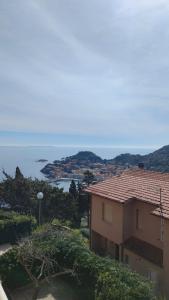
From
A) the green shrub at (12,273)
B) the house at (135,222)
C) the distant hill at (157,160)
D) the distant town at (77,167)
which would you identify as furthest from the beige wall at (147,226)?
the distant town at (77,167)

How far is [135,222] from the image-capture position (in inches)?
834

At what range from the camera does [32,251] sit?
14250 millimetres

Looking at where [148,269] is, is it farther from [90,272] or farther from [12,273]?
[12,273]

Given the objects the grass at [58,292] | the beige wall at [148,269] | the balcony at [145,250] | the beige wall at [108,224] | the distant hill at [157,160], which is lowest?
the grass at [58,292]

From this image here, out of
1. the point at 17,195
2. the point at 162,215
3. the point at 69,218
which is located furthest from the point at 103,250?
the point at 17,195

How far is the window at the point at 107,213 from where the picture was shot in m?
22.4

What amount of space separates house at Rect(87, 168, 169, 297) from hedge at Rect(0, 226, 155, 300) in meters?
3.46

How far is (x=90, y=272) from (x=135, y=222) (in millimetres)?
6451

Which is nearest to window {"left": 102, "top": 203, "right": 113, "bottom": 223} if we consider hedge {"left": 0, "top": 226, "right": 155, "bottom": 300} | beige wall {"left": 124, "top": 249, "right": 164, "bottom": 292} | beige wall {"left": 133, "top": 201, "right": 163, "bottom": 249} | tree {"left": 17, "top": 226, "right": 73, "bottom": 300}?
beige wall {"left": 133, "top": 201, "right": 163, "bottom": 249}

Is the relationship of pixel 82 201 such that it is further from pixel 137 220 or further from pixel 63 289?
pixel 63 289

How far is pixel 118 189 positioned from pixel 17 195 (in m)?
19.7

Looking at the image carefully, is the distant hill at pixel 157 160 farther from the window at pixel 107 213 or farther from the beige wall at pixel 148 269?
the beige wall at pixel 148 269

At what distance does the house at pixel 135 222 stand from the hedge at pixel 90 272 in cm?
346

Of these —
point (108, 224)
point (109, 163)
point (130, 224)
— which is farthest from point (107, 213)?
point (109, 163)
